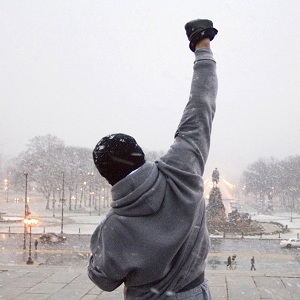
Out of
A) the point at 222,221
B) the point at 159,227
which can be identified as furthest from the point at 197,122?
the point at 222,221

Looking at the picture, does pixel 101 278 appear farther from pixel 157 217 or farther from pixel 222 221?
pixel 222 221

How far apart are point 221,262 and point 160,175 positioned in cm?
2074

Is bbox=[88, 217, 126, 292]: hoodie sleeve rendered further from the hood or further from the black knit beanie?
the black knit beanie

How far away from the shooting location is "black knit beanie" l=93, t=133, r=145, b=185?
5.87 feet

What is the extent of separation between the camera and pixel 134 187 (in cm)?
173

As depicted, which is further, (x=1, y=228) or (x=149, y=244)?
(x=1, y=228)

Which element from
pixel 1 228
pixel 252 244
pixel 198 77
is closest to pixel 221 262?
pixel 252 244

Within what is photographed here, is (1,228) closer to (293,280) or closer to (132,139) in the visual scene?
(293,280)

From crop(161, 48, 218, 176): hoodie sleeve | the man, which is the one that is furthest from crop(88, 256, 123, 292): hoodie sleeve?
crop(161, 48, 218, 176): hoodie sleeve

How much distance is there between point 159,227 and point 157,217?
4cm

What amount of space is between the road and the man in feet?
55.8

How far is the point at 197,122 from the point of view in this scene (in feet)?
6.23

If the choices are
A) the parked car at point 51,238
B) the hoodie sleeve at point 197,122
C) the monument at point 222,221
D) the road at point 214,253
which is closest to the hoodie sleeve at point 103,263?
the hoodie sleeve at point 197,122

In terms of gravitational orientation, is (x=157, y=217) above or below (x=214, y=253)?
above
